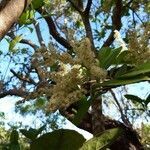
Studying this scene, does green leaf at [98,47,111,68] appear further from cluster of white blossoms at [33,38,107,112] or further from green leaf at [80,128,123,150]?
green leaf at [80,128,123,150]

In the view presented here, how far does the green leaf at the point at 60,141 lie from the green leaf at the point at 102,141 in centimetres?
5

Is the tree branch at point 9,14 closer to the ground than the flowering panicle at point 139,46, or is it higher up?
higher up

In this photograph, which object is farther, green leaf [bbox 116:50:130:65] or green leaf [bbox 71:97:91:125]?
green leaf [bbox 116:50:130:65]

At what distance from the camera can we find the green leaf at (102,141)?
101 centimetres

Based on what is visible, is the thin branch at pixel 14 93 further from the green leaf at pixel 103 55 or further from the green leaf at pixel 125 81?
the green leaf at pixel 125 81

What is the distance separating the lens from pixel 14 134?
1.26 meters

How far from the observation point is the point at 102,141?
102cm

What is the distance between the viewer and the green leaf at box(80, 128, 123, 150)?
1.01m

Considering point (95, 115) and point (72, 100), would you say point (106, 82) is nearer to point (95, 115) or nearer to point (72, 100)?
point (72, 100)

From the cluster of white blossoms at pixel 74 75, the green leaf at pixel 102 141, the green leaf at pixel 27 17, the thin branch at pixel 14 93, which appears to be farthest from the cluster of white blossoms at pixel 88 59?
the thin branch at pixel 14 93

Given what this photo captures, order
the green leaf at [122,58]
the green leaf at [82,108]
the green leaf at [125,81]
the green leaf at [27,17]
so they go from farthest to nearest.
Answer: the green leaf at [27,17]
the green leaf at [122,58]
the green leaf at [82,108]
the green leaf at [125,81]

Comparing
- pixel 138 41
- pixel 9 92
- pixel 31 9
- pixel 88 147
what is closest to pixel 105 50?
pixel 138 41

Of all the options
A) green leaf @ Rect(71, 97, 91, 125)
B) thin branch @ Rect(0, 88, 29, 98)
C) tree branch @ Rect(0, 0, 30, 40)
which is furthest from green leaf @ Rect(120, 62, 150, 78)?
thin branch @ Rect(0, 88, 29, 98)

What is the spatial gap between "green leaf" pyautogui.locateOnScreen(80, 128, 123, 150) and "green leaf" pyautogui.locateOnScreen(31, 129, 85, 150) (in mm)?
45
